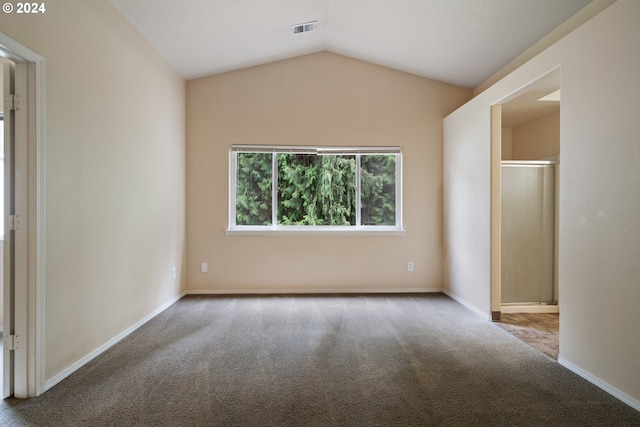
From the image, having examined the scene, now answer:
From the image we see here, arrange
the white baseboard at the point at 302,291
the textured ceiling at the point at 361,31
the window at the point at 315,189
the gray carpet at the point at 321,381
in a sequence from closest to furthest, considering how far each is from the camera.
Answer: the gray carpet at the point at 321,381, the textured ceiling at the point at 361,31, the white baseboard at the point at 302,291, the window at the point at 315,189

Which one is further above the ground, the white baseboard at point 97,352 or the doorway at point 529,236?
the doorway at point 529,236

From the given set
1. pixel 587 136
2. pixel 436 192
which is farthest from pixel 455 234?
pixel 587 136

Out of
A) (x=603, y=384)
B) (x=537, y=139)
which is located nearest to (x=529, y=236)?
(x=537, y=139)

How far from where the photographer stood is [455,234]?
14.8 ft

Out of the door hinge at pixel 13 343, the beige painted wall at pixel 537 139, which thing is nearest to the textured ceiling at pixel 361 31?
the beige painted wall at pixel 537 139

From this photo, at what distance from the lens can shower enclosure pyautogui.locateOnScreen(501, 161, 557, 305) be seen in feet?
13.1

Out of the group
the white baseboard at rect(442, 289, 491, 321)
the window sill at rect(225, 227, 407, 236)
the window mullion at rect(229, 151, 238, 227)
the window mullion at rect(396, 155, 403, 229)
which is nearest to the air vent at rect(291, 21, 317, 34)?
the window mullion at rect(229, 151, 238, 227)

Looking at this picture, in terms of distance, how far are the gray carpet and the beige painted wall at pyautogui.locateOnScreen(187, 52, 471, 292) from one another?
1.25 metres

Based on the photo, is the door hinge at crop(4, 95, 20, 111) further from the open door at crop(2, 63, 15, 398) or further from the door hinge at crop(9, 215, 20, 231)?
the door hinge at crop(9, 215, 20, 231)

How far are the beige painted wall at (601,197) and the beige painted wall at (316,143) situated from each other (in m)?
2.04

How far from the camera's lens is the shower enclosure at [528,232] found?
400 cm

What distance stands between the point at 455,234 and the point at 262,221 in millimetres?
2554

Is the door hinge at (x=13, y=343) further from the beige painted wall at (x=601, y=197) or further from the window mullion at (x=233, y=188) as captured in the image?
the beige painted wall at (x=601, y=197)

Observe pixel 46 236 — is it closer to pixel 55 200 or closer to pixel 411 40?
pixel 55 200
